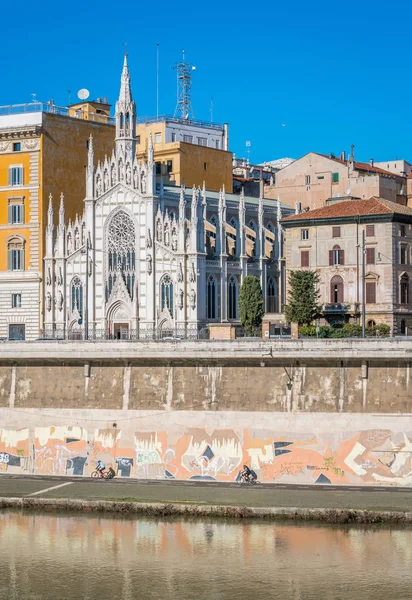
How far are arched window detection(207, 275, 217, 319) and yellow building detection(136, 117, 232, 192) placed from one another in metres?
13.1

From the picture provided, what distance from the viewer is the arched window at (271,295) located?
95812 mm

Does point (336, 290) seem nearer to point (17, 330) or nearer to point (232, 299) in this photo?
point (232, 299)

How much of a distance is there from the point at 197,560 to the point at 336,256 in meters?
42.1

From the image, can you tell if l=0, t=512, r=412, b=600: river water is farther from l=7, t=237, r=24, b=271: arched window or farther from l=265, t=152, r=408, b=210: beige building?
l=265, t=152, r=408, b=210: beige building

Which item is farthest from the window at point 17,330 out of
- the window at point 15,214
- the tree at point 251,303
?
the tree at point 251,303

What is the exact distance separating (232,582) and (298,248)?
152 ft

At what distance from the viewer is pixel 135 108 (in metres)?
92.6

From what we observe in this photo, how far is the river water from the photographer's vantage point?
41500mm

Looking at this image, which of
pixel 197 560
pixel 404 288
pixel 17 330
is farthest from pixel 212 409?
pixel 17 330

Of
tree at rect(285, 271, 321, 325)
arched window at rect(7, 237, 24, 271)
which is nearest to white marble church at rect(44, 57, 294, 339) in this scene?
arched window at rect(7, 237, 24, 271)

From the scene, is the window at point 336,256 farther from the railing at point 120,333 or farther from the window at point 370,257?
the railing at point 120,333

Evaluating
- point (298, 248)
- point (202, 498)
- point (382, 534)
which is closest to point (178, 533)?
point (202, 498)

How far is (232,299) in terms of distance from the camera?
9112 centimetres

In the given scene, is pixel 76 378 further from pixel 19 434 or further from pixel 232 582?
pixel 232 582
